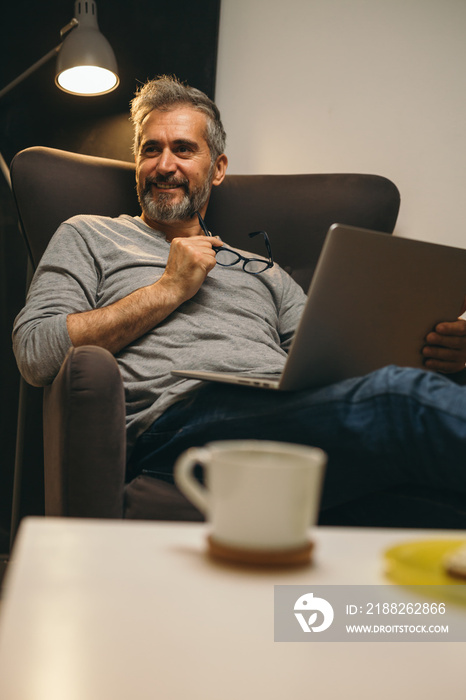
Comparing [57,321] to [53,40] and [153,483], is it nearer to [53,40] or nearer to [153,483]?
[153,483]

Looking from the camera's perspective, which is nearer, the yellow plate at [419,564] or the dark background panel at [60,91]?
the yellow plate at [419,564]

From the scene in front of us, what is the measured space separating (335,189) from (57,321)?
0.94m

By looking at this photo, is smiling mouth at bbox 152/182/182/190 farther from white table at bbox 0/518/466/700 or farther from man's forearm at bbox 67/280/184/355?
white table at bbox 0/518/466/700

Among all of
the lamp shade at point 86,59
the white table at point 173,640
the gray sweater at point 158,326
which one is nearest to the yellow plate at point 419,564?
the white table at point 173,640

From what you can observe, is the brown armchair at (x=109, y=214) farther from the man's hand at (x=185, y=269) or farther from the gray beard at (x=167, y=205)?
the man's hand at (x=185, y=269)

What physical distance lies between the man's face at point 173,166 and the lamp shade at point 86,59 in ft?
0.57

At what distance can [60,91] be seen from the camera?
200 cm

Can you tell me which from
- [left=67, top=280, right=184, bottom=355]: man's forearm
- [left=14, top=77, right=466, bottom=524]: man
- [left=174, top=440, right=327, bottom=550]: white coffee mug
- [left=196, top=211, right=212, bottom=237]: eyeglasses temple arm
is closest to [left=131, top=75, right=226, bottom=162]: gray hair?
[left=14, top=77, right=466, bottom=524]: man

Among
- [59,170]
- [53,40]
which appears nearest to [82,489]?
[59,170]

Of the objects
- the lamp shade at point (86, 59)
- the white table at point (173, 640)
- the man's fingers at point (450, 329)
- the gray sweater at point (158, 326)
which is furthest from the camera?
the lamp shade at point (86, 59)

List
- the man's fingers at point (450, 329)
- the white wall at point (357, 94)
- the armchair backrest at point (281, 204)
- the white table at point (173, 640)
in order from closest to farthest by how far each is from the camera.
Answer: the white table at point (173, 640)
the man's fingers at point (450, 329)
the armchair backrest at point (281, 204)
the white wall at point (357, 94)

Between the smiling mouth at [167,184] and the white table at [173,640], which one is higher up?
the smiling mouth at [167,184]

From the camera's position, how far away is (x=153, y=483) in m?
1.07

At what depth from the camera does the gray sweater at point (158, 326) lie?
50.1 inches
